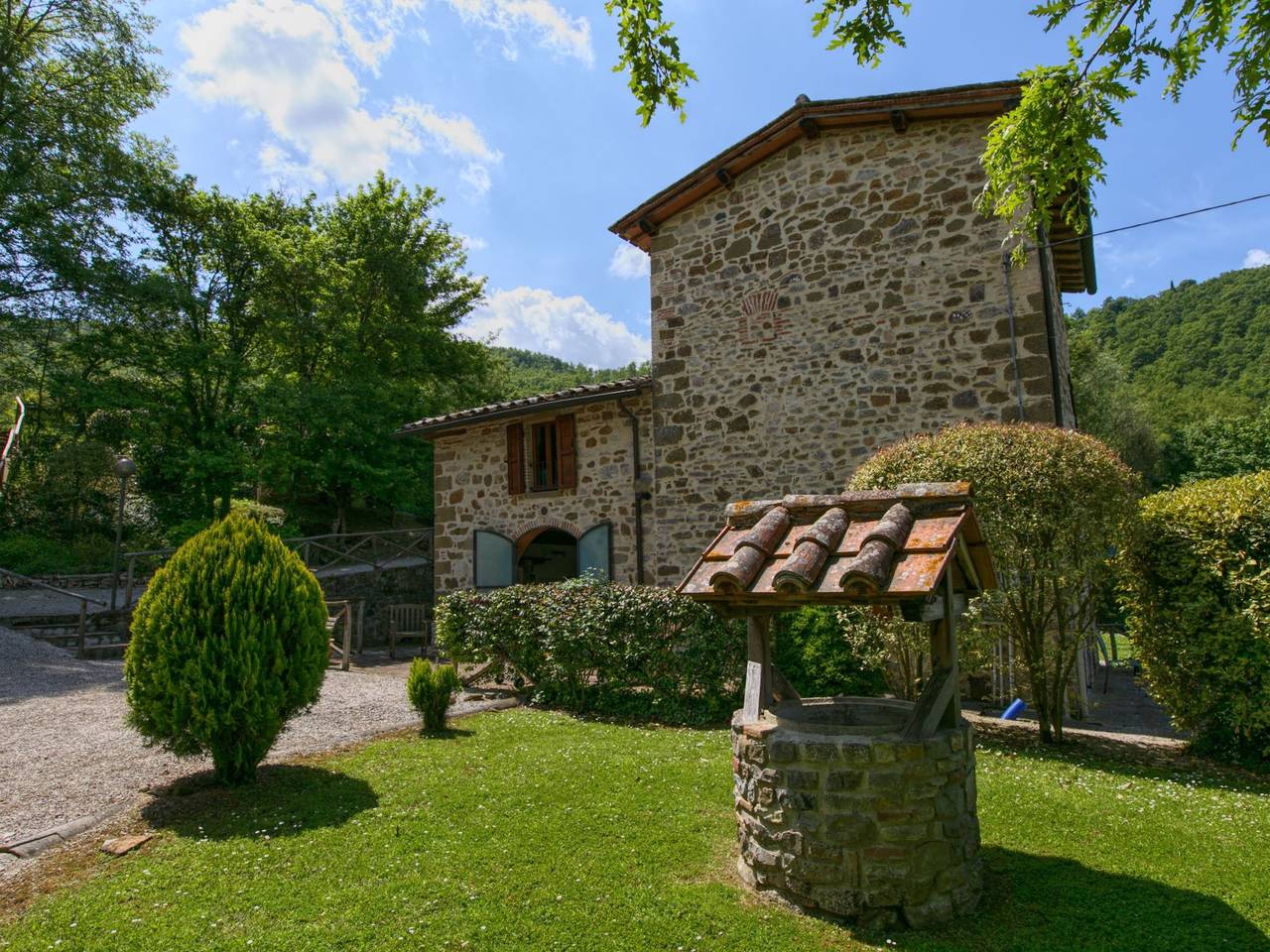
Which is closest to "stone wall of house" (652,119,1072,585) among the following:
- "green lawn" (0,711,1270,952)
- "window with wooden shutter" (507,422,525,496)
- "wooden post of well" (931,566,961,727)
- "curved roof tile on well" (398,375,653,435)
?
"curved roof tile on well" (398,375,653,435)

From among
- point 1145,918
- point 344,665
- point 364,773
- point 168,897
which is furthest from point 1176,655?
point 344,665

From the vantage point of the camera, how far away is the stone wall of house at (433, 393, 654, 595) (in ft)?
37.4

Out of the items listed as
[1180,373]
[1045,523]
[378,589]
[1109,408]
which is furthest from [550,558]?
[1180,373]

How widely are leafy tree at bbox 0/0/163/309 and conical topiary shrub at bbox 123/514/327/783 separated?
15.8 m

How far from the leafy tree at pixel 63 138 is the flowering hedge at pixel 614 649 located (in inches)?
591

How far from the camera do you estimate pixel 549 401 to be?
1166cm

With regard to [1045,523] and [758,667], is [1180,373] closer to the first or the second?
[1045,523]

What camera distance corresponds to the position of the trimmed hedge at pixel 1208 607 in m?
5.54

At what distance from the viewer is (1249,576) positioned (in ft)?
18.3

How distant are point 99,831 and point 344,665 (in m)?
6.44

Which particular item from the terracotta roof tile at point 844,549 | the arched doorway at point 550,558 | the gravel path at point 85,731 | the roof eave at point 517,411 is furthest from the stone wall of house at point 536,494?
the terracotta roof tile at point 844,549

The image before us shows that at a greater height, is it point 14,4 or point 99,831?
point 14,4

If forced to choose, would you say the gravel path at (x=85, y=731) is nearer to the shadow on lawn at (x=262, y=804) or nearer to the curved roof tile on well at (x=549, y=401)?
the shadow on lawn at (x=262, y=804)

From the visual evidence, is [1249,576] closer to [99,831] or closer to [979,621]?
[979,621]
